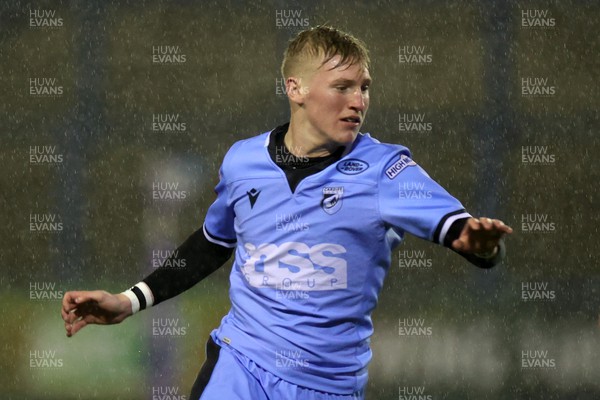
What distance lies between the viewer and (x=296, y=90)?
349cm

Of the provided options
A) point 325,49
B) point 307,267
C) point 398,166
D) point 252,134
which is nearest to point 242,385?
point 307,267

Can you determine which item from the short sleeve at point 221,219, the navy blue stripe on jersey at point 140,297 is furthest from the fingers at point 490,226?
the navy blue stripe on jersey at point 140,297

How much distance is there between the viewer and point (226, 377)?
3.17 metres

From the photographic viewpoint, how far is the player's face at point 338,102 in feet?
10.9

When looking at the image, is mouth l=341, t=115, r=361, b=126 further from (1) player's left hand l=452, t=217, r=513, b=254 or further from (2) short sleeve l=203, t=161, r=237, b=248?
(1) player's left hand l=452, t=217, r=513, b=254

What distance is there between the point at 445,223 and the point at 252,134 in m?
4.75

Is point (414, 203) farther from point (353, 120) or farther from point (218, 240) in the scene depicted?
point (218, 240)

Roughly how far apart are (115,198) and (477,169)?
8.69 feet

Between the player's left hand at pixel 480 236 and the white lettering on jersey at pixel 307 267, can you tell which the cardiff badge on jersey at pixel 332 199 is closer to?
the white lettering on jersey at pixel 307 267

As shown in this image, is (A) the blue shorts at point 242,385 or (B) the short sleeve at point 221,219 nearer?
(A) the blue shorts at point 242,385

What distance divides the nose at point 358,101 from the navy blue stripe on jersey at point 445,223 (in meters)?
0.52

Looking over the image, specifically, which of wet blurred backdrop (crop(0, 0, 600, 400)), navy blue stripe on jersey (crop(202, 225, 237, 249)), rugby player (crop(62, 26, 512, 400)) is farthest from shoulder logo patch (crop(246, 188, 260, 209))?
wet blurred backdrop (crop(0, 0, 600, 400))

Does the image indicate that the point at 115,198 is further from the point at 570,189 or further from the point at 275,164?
the point at 275,164

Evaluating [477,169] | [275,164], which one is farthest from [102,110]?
[275,164]
